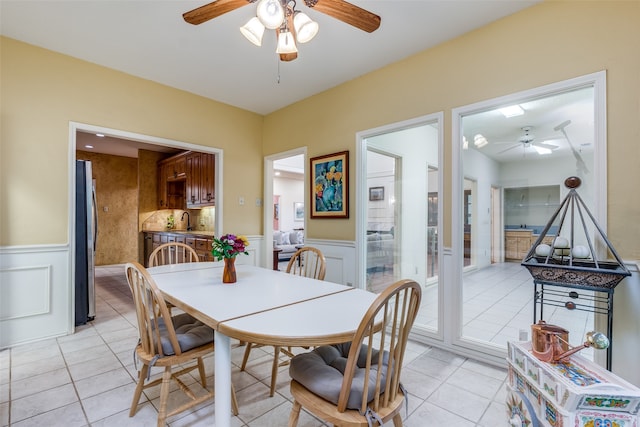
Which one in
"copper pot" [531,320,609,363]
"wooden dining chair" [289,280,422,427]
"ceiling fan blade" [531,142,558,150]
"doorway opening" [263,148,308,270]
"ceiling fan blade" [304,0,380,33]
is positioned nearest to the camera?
"wooden dining chair" [289,280,422,427]

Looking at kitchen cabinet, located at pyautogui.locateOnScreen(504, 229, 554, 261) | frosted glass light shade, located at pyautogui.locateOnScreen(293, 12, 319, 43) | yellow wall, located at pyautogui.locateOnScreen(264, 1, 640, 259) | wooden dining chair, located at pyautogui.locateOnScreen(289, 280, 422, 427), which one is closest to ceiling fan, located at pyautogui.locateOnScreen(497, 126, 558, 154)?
yellow wall, located at pyautogui.locateOnScreen(264, 1, 640, 259)

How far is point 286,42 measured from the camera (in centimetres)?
188

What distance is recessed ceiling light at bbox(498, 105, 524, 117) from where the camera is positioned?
93.9 inches

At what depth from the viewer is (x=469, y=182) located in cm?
269

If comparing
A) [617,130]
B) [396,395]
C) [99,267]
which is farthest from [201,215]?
[617,130]

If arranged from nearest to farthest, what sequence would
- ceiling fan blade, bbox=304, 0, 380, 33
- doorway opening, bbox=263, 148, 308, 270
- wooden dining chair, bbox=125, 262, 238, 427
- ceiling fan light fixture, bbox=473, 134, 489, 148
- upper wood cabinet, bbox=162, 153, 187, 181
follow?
wooden dining chair, bbox=125, 262, 238, 427 → ceiling fan blade, bbox=304, 0, 380, 33 → ceiling fan light fixture, bbox=473, 134, 489, 148 → upper wood cabinet, bbox=162, 153, 187, 181 → doorway opening, bbox=263, 148, 308, 270

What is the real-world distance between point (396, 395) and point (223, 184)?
3554mm

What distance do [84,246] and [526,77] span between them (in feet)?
14.9

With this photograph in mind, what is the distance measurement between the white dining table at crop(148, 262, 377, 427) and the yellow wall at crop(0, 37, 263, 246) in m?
1.72

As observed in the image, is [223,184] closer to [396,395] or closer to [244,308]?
[244,308]

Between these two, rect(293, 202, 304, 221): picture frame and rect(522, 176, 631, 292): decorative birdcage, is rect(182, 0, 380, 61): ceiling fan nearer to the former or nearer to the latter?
rect(522, 176, 631, 292): decorative birdcage

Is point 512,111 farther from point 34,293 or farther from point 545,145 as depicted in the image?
point 34,293

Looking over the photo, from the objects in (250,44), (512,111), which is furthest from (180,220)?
(512,111)

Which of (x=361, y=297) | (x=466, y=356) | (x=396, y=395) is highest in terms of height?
(x=361, y=297)
